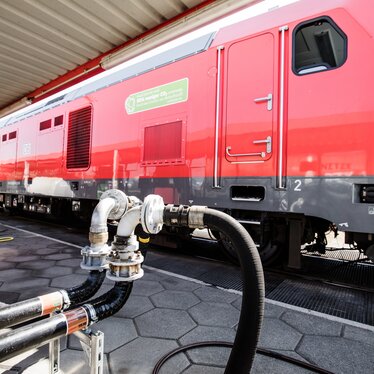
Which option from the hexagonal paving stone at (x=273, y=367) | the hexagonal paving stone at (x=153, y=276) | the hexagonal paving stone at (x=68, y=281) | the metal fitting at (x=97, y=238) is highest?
the metal fitting at (x=97, y=238)

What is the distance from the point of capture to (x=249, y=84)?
3.66 metres

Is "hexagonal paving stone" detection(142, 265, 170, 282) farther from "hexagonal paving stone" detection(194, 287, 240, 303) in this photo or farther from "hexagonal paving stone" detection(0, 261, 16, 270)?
"hexagonal paving stone" detection(0, 261, 16, 270)

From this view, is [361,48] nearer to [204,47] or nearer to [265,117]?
[265,117]

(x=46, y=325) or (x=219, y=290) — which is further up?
(x=46, y=325)

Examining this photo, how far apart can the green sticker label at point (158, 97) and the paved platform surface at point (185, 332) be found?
2651 mm

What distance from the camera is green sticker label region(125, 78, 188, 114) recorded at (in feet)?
14.3

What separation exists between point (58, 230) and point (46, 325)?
6.93 meters

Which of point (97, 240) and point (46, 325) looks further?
point (97, 240)

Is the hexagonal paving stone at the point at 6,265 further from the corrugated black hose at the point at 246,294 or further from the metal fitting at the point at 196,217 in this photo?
the corrugated black hose at the point at 246,294

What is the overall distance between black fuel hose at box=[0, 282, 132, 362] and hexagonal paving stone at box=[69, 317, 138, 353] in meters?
0.74

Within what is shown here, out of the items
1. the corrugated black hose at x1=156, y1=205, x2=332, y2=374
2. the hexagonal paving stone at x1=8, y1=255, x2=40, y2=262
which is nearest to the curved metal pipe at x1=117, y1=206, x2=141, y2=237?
the corrugated black hose at x1=156, y1=205, x2=332, y2=374

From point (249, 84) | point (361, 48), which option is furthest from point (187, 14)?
point (361, 48)

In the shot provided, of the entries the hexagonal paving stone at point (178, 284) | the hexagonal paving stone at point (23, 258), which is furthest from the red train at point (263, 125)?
the hexagonal paving stone at point (23, 258)

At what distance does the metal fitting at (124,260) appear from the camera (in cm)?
165
